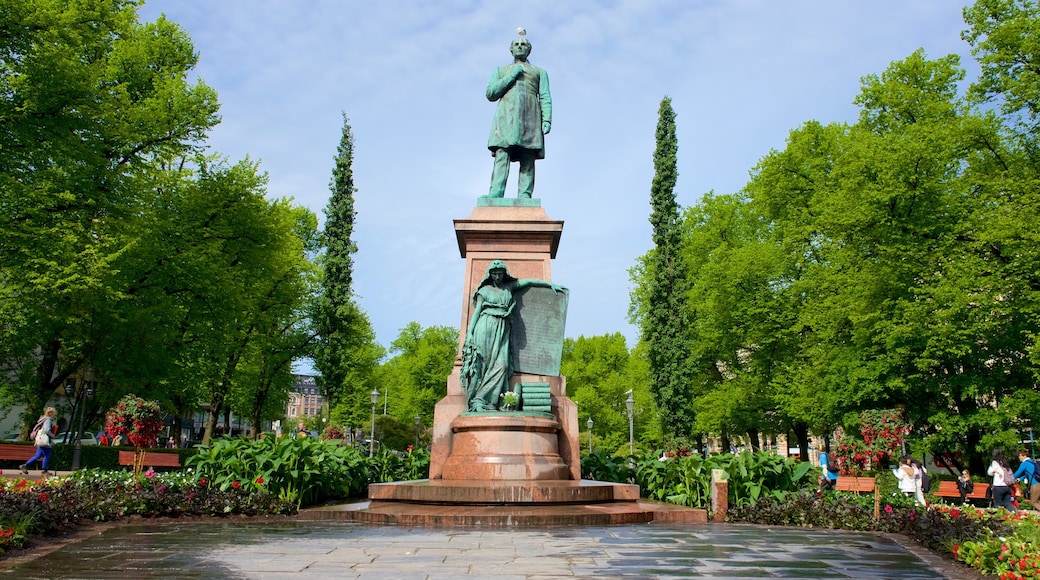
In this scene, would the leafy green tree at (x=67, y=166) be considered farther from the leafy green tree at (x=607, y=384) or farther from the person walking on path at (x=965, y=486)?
the leafy green tree at (x=607, y=384)

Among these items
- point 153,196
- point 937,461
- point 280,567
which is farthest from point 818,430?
point 280,567

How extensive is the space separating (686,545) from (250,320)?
23927 millimetres

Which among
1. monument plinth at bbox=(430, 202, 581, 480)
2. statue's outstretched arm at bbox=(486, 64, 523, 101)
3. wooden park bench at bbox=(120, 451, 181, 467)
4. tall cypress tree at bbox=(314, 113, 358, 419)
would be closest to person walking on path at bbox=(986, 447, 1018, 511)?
monument plinth at bbox=(430, 202, 581, 480)

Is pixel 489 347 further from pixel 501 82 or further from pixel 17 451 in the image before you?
pixel 17 451

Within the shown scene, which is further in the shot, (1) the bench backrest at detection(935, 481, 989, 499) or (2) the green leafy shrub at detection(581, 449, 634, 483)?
(1) the bench backrest at detection(935, 481, 989, 499)

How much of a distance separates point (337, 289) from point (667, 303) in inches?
653

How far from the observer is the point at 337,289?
39188 mm

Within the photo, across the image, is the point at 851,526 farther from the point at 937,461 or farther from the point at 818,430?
the point at 818,430

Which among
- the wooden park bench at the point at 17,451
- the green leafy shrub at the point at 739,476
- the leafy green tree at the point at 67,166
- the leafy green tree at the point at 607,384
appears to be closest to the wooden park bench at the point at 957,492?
the green leafy shrub at the point at 739,476

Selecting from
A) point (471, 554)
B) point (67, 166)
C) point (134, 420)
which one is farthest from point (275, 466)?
point (67, 166)

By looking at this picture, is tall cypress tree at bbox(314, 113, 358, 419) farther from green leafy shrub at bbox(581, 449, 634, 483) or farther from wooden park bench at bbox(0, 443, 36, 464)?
green leafy shrub at bbox(581, 449, 634, 483)

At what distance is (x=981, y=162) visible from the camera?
21984mm

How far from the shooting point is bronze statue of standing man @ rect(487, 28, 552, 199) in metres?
15.1

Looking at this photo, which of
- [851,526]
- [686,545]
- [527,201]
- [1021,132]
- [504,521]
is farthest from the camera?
[1021,132]
